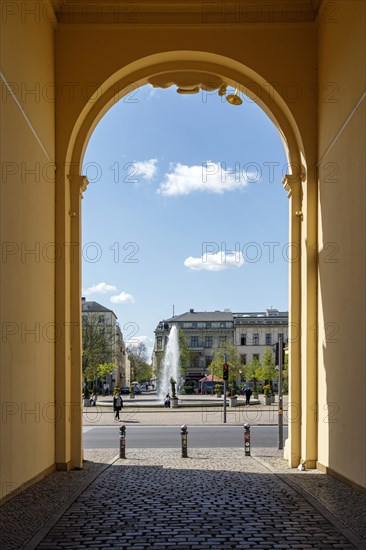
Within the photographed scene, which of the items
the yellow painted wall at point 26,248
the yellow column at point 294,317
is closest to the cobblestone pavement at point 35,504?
the yellow painted wall at point 26,248

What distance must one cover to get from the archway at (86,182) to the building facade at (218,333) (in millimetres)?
84798

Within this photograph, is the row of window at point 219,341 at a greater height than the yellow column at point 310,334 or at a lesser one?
lesser

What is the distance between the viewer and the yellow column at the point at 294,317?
506 inches

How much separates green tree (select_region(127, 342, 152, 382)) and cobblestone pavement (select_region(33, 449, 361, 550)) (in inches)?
4333

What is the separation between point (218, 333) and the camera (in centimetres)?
10988

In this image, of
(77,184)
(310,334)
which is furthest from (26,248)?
(310,334)

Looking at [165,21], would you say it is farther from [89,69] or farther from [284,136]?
[284,136]

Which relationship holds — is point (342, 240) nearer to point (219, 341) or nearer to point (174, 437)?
point (174, 437)

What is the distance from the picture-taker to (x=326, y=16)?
12.1 m

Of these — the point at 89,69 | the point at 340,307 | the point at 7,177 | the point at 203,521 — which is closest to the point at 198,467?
the point at 340,307

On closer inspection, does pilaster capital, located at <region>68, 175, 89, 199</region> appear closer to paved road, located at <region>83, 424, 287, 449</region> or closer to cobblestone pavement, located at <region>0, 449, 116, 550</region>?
cobblestone pavement, located at <region>0, 449, 116, 550</region>

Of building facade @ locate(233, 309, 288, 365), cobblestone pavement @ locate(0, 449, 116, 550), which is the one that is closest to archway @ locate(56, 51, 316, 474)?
cobblestone pavement @ locate(0, 449, 116, 550)

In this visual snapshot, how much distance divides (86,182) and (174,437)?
1079 centimetres

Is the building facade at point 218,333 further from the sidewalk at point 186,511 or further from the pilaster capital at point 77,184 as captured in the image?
the sidewalk at point 186,511
